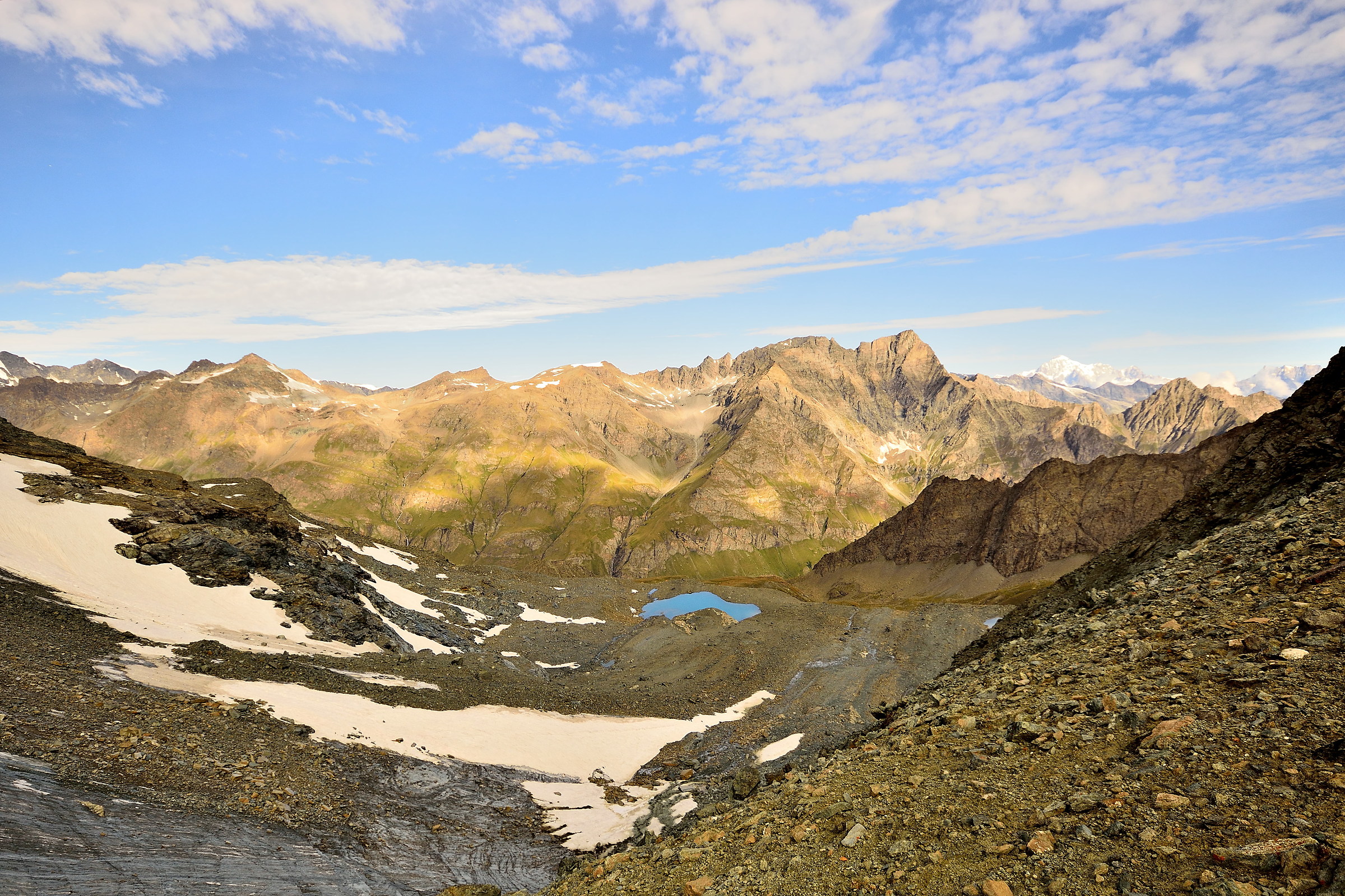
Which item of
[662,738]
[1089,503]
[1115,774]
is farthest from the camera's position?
[1089,503]

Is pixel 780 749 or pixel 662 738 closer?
pixel 780 749

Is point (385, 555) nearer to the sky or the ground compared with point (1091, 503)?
nearer to the ground

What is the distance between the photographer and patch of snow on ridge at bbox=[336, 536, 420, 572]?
104 metres

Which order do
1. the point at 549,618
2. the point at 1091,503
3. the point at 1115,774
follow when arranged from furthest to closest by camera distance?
the point at 1091,503 < the point at 549,618 < the point at 1115,774

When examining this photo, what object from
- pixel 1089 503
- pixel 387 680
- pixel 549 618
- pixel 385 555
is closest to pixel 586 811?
pixel 387 680

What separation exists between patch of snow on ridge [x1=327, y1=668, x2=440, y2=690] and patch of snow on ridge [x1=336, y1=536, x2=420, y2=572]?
5802cm

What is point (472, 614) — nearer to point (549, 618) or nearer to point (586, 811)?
point (549, 618)

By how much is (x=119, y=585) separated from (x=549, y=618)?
2404 inches

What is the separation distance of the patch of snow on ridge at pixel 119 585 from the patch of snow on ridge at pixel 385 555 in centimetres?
4807

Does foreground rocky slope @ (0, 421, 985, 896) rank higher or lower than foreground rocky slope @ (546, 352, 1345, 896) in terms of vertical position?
lower

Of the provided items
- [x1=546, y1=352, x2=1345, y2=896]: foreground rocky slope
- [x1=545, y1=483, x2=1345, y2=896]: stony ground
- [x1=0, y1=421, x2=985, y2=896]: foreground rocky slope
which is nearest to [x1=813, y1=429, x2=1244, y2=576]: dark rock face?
[x1=0, y1=421, x2=985, y2=896]: foreground rocky slope

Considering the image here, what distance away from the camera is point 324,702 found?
3659cm

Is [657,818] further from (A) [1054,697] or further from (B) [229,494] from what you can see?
(B) [229,494]

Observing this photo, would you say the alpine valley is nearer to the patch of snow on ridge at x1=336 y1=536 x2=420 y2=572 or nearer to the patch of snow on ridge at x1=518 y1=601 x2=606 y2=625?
the patch of snow on ridge at x1=518 y1=601 x2=606 y2=625
